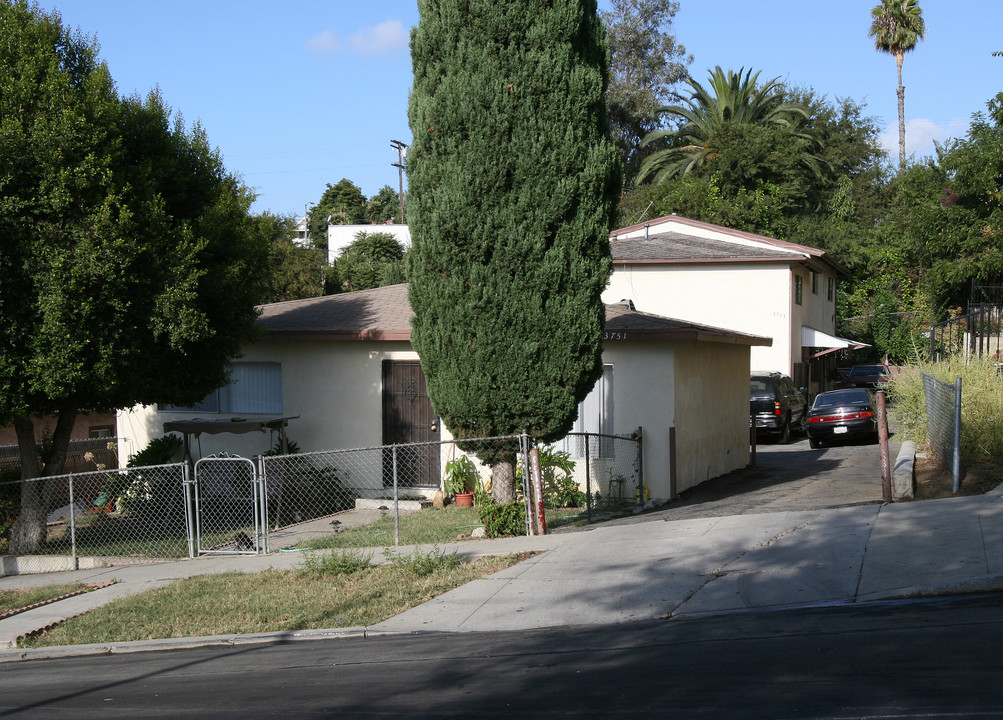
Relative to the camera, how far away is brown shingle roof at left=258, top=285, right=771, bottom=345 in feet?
48.3

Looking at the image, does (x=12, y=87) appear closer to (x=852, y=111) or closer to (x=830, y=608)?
(x=830, y=608)

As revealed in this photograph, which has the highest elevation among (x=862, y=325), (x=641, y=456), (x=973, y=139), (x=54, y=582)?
(x=973, y=139)

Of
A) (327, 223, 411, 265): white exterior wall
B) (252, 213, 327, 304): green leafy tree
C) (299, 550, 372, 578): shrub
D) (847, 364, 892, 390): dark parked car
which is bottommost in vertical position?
(299, 550, 372, 578): shrub

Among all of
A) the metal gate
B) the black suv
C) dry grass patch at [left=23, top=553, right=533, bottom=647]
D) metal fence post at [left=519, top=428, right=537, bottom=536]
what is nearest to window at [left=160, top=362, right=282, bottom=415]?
the metal gate

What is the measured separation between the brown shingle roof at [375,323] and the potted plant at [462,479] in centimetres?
235

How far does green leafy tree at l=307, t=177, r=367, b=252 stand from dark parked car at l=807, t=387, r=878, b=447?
5584cm

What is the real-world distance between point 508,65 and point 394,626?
7.21 meters

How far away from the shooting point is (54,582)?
453 inches

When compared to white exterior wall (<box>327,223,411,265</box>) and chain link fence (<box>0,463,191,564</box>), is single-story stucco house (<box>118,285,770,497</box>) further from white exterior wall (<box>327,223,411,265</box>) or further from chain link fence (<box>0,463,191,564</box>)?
white exterior wall (<box>327,223,411,265</box>)

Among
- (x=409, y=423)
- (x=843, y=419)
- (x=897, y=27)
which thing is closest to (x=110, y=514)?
(x=409, y=423)

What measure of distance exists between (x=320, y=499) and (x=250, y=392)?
308cm

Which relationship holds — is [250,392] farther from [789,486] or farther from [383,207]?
[383,207]

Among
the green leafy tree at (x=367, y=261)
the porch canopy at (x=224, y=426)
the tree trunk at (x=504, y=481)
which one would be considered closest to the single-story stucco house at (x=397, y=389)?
the porch canopy at (x=224, y=426)

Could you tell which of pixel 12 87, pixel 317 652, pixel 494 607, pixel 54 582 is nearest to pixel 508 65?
pixel 12 87
